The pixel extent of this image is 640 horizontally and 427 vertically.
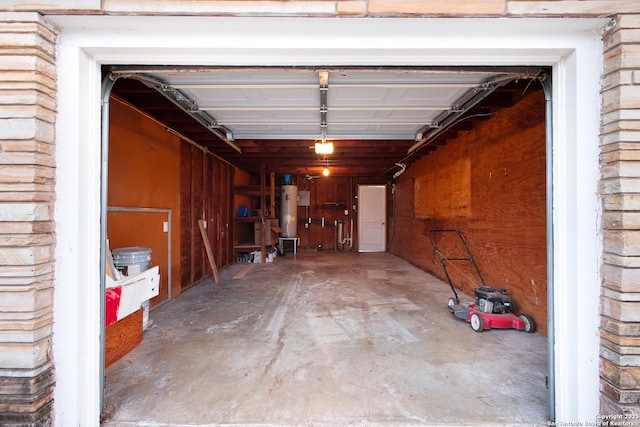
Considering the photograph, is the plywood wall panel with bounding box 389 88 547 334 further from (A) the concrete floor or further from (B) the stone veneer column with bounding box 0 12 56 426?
(B) the stone veneer column with bounding box 0 12 56 426

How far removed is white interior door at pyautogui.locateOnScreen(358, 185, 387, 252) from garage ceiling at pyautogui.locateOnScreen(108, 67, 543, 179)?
5.08 m

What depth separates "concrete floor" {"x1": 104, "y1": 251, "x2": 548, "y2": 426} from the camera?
5.38ft

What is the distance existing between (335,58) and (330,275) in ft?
14.9

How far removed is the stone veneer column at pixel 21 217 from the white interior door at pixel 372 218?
848 centimetres

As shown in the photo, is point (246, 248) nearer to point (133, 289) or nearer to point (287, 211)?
point (287, 211)

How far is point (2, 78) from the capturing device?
1.30 m

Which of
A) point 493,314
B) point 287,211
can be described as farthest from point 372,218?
point 493,314

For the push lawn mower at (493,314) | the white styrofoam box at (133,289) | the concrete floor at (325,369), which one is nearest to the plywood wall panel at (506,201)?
the push lawn mower at (493,314)

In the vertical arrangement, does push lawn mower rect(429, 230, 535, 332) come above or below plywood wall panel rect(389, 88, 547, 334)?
below

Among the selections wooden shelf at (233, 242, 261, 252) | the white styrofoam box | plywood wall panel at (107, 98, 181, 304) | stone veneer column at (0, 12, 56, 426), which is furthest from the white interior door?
stone veneer column at (0, 12, 56, 426)

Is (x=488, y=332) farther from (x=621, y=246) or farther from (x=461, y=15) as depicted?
(x=461, y=15)

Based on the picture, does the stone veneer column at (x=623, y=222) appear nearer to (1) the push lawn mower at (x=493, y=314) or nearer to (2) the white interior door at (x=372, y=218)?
(1) the push lawn mower at (x=493, y=314)

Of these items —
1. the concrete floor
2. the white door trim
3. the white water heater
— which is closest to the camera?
the white door trim

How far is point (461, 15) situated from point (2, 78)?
7.17 ft
